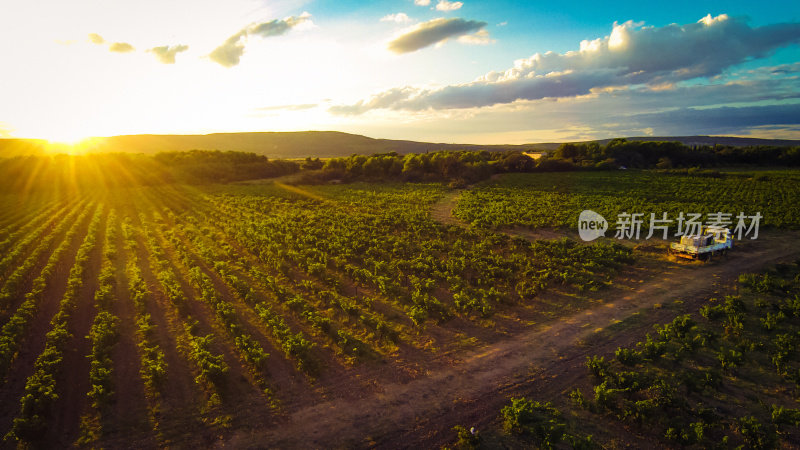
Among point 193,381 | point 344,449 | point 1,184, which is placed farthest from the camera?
point 1,184

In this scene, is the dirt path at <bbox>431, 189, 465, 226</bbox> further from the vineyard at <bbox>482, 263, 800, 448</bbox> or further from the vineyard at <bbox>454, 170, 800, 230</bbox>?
the vineyard at <bbox>482, 263, 800, 448</bbox>

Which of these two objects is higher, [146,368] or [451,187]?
[451,187]

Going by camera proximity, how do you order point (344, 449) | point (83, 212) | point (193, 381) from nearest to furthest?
point (344, 449)
point (193, 381)
point (83, 212)

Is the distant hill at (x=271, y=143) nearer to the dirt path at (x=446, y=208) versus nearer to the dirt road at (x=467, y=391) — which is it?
the dirt path at (x=446, y=208)

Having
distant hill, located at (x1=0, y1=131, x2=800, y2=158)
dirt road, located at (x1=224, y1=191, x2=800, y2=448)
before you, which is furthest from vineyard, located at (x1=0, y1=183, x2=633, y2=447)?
distant hill, located at (x1=0, y1=131, x2=800, y2=158)

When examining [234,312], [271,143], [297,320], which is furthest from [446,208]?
[271,143]

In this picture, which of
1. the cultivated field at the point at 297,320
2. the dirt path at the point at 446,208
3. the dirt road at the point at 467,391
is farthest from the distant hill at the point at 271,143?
the dirt road at the point at 467,391

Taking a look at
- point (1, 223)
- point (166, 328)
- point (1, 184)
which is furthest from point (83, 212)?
point (166, 328)

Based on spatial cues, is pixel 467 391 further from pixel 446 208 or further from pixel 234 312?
pixel 446 208

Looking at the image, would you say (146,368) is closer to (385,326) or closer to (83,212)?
(385,326)
